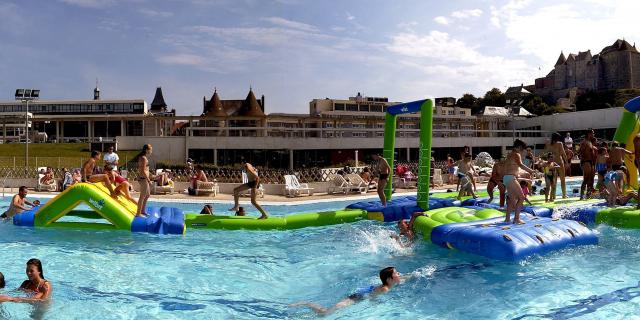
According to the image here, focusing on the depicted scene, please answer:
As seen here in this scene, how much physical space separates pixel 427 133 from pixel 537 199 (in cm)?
398

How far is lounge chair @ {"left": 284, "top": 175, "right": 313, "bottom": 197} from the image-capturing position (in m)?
18.9

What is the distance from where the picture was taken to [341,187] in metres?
19.6

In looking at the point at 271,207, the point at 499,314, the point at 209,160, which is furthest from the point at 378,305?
the point at 209,160

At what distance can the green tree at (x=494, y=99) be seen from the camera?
100875mm

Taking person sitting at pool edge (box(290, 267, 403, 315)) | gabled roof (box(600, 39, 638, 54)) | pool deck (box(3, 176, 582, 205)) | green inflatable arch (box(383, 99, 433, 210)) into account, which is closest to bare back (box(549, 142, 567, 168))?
green inflatable arch (box(383, 99, 433, 210))

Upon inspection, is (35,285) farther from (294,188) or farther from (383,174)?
(294,188)

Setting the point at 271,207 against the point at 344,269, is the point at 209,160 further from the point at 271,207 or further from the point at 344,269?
the point at 344,269

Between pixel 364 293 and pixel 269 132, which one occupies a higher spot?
pixel 269 132

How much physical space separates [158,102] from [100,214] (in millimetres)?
70102

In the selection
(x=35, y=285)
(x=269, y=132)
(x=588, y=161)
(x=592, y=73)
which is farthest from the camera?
(x=592, y=73)

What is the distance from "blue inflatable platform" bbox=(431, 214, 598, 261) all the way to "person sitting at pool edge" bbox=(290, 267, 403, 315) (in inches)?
73.3

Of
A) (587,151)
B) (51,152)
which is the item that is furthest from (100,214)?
(51,152)

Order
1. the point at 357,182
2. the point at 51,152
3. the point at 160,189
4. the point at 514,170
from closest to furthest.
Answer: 1. the point at 514,170
2. the point at 160,189
3. the point at 357,182
4. the point at 51,152

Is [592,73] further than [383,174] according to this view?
Yes
